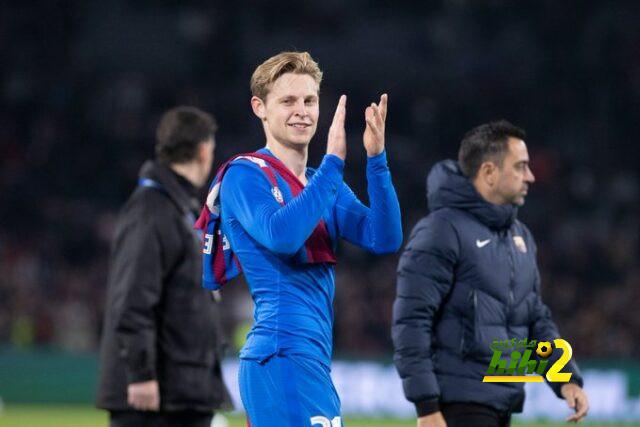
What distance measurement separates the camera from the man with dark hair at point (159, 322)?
17.8 ft

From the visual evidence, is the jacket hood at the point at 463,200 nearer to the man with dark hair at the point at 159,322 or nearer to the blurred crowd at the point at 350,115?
the man with dark hair at the point at 159,322

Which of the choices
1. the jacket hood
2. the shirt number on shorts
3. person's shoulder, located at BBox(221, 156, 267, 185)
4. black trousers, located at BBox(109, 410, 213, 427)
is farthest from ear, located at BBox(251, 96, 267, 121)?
black trousers, located at BBox(109, 410, 213, 427)

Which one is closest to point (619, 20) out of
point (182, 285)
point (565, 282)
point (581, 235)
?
point (581, 235)

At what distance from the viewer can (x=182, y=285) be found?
566 centimetres

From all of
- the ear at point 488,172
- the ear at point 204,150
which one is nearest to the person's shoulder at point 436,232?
the ear at point 488,172

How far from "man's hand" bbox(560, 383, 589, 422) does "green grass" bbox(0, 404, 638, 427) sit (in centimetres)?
761

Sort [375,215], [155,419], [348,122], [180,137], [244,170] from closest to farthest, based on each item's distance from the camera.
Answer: [244,170], [375,215], [155,419], [180,137], [348,122]

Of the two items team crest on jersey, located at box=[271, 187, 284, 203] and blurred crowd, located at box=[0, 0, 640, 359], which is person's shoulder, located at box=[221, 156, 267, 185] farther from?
blurred crowd, located at box=[0, 0, 640, 359]

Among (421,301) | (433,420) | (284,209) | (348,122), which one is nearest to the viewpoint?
(284,209)

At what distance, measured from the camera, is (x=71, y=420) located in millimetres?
13008

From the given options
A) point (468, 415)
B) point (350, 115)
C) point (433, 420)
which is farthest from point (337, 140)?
point (350, 115)

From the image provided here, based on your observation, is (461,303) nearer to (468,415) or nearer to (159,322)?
(468,415)

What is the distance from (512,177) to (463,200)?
0.27 meters

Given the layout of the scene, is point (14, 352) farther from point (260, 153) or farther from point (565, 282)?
point (260, 153)
